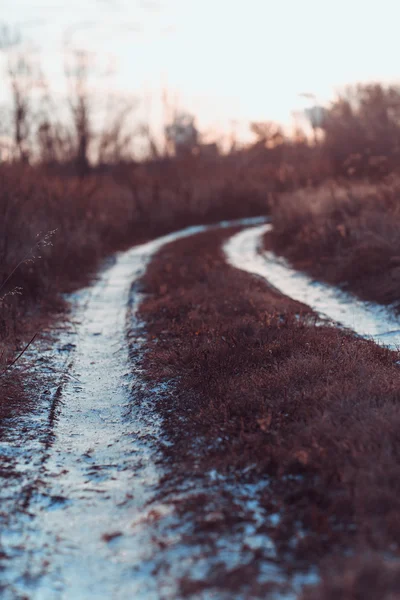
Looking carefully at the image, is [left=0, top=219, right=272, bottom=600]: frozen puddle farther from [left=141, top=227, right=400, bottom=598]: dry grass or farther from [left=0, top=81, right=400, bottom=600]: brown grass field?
[left=141, top=227, right=400, bottom=598]: dry grass

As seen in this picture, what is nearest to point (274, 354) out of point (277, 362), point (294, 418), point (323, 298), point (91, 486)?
point (277, 362)

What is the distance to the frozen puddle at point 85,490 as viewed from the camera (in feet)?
10.1

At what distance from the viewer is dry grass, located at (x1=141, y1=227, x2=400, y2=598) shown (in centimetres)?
324

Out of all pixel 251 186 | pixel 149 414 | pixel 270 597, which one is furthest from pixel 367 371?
pixel 251 186

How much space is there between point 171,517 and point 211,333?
3.36 meters

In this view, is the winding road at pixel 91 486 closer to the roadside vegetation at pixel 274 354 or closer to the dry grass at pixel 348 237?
the roadside vegetation at pixel 274 354

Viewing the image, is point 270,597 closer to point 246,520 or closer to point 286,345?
point 246,520

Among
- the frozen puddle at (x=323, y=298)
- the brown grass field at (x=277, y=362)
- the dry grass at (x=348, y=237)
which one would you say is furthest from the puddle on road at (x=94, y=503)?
the dry grass at (x=348, y=237)

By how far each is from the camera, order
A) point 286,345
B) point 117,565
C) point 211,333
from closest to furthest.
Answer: point 117,565, point 286,345, point 211,333

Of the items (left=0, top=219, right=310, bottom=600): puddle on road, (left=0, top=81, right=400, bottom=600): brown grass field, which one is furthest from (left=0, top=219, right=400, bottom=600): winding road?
(left=0, top=81, right=400, bottom=600): brown grass field

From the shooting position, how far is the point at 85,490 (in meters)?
4.03

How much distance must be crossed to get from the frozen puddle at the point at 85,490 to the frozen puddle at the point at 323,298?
3232 mm

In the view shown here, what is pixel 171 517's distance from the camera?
3564 millimetres

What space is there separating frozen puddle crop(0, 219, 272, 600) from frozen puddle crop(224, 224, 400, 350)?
3232 mm
